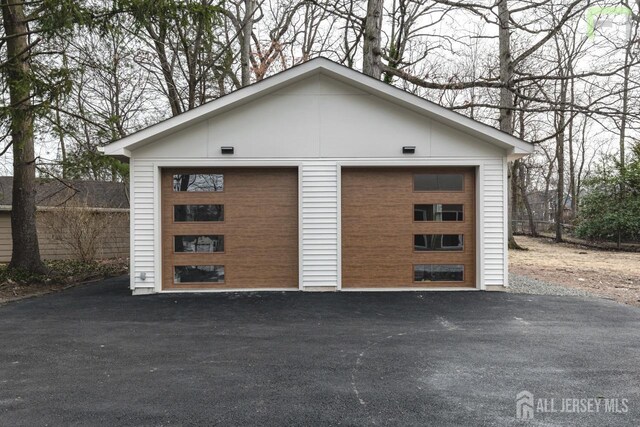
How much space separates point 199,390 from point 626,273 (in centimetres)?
1151

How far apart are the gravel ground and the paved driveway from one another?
0.89 meters

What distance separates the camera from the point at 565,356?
4180 millimetres

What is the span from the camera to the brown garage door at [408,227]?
7777 millimetres

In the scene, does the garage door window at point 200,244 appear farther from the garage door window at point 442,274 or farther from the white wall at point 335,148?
the garage door window at point 442,274

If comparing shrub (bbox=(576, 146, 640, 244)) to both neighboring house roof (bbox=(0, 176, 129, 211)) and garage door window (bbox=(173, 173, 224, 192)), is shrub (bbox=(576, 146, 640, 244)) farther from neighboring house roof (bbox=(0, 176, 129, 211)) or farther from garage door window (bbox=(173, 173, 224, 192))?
neighboring house roof (bbox=(0, 176, 129, 211))

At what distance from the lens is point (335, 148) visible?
7.68 meters

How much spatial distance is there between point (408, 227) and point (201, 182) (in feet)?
A: 13.1

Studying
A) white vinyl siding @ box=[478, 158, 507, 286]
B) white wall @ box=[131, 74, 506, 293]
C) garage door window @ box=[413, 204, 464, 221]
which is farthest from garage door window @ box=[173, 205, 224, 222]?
white vinyl siding @ box=[478, 158, 507, 286]

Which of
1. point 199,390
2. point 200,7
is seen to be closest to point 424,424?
point 199,390

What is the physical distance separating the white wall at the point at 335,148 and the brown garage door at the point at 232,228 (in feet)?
1.02

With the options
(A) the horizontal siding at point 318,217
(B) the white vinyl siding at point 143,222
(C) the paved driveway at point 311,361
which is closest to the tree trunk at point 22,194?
(C) the paved driveway at point 311,361

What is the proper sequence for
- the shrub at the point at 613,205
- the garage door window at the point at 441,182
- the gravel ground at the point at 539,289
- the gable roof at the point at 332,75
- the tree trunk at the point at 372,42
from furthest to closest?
the shrub at the point at 613,205 < the tree trunk at the point at 372,42 < the garage door window at the point at 441,182 < the gravel ground at the point at 539,289 < the gable roof at the point at 332,75

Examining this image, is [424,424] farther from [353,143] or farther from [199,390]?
[353,143]

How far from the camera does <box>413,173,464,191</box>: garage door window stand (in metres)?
7.84
